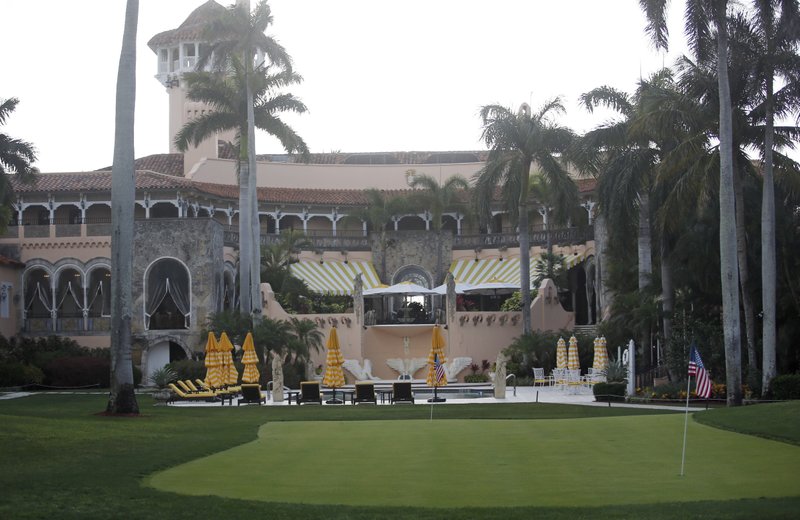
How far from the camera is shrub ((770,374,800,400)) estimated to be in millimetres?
28781

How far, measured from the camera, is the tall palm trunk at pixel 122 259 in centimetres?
2641

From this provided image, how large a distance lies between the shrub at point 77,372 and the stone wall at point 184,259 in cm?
466

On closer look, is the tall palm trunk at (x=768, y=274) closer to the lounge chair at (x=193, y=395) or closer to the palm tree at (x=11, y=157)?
the lounge chair at (x=193, y=395)

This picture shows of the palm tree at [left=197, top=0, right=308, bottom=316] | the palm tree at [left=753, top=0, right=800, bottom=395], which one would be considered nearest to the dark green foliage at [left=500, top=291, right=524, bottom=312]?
the palm tree at [left=197, top=0, right=308, bottom=316]

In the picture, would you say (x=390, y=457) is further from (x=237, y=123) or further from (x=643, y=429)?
(x=237, y=123)

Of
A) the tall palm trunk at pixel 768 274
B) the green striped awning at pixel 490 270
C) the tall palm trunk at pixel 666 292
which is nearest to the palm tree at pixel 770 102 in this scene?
the tall palm trunk at pixel 768 274

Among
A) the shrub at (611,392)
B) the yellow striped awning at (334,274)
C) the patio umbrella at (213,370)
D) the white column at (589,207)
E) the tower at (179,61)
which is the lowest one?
the shrub at (611,392)

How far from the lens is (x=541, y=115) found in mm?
48344

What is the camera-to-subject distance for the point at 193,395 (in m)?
35.5

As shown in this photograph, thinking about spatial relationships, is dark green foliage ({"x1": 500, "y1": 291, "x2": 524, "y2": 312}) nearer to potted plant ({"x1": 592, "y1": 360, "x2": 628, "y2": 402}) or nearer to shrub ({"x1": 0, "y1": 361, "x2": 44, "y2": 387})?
potted plant ({"x1": 592, "y1": 360, "x2": 628, "y2": 402})

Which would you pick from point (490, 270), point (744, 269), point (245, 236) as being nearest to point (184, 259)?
point (245, 236)

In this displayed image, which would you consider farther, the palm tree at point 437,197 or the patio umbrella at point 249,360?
the palm tree at point 437,197

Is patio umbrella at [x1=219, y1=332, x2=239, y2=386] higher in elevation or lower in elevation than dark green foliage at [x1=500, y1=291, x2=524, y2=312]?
lower

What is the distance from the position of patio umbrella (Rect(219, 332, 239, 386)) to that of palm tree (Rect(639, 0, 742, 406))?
15999 millimetres
